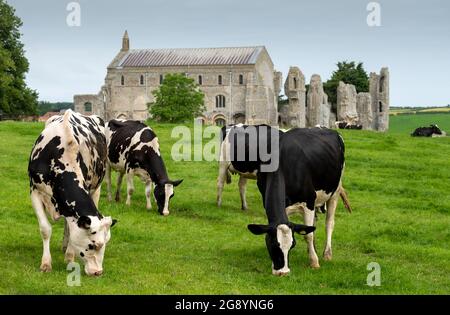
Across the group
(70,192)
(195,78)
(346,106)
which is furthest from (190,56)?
(70,192)

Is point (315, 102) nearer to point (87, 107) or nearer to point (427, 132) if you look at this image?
point (427, 132)

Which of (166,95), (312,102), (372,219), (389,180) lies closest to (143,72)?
(166,95)

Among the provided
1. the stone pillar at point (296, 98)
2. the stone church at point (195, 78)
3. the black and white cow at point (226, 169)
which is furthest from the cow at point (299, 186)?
the stone church at point (195, 78)

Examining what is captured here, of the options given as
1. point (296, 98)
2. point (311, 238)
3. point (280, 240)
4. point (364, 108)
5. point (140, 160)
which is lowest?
point (311, 238)

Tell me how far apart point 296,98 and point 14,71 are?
2696 cm

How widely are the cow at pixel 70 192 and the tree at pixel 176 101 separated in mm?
56595

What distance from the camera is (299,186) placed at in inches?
399

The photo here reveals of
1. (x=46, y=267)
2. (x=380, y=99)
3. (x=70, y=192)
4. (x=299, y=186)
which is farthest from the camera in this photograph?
(x=380, y=99)

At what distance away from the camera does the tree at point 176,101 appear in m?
67.0

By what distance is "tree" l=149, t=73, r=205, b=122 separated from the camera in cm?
6700

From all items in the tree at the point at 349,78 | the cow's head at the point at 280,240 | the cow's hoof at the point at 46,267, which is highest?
the tree at the point at 349,78

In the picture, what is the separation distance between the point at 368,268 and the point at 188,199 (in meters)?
7.78

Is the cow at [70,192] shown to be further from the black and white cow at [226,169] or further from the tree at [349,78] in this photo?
the tree at [349,78]

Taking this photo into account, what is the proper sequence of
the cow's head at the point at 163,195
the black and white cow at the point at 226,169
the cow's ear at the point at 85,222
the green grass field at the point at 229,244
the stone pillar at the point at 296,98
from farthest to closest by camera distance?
1. the stone pillar at the point at 296,98
2. the black and white cow at the point at 226,169
3. the cow's head at the point at 163,195
4. the green grass field at the point at 229,244
5. the cow's ear at the point at 85,222
